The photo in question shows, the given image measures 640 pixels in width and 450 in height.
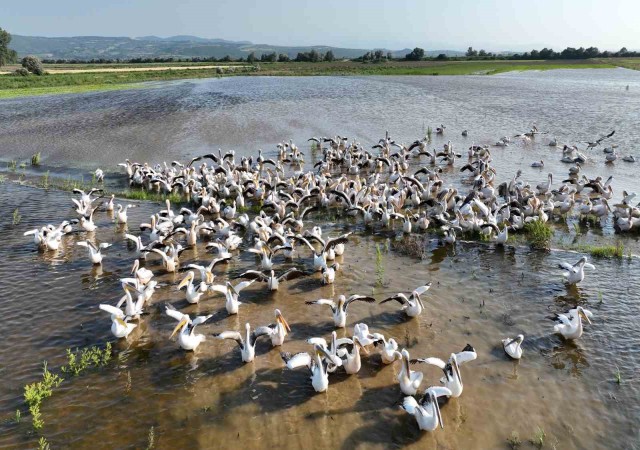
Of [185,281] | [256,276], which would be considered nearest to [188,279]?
[185,281]

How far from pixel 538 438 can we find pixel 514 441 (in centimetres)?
37

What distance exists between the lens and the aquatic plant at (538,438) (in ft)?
24.7

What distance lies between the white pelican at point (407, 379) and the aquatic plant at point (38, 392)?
576cm

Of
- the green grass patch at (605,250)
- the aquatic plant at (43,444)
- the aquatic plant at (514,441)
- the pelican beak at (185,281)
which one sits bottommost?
the aquatic plant at (43,444)

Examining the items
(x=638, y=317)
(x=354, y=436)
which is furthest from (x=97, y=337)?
A: (x=638, y=317)

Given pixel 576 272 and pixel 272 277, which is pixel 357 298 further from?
pixel 576 272

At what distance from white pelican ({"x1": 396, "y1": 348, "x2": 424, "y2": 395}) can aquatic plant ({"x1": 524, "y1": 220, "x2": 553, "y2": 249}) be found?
7.57m

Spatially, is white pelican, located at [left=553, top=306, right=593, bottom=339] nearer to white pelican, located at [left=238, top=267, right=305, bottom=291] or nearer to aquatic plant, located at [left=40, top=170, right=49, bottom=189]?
white pelican, located at [left=238, top=267, right=305, bottom=291]

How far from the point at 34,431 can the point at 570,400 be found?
855cm

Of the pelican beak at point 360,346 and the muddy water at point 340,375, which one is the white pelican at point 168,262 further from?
the pelican beak at point 360,346

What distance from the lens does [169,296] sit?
481 inches

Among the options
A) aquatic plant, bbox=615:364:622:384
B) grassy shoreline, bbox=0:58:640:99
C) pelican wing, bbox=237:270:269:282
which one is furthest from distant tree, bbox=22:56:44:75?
aquatic plant, bbox=615:364:622:384

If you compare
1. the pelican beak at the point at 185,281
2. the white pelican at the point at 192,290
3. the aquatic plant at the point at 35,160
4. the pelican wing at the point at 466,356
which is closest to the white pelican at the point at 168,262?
the pelican beak at the point at 185,281

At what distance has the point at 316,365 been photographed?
8.74m
